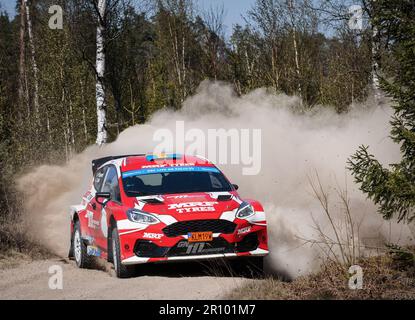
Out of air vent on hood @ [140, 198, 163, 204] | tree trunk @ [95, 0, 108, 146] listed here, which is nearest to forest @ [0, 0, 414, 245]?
tree trunk @ [95, 0, 108, 146]

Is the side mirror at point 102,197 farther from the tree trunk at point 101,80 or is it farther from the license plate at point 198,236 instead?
the tree trunk at point 101,80

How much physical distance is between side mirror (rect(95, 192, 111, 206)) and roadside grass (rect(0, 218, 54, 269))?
252cm

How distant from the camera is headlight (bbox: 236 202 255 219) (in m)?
10.3

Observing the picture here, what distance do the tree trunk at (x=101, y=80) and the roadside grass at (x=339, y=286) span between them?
1398cm

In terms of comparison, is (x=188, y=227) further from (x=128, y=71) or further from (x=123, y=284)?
(x=128, y=71)

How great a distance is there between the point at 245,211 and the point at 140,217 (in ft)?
5.19

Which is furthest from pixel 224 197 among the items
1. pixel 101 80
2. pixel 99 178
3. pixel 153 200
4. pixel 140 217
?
pixel 101 80

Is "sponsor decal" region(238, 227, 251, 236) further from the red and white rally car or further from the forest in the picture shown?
the forest

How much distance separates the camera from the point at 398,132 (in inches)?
359

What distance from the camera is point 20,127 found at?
23641 mm

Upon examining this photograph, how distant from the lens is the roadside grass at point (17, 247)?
13.4m

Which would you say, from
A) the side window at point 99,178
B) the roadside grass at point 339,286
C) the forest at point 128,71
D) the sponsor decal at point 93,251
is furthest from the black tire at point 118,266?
the forest at point 128,71

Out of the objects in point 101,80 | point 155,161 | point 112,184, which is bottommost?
point 112,184

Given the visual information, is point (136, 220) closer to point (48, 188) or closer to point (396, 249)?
point (396, 249)
